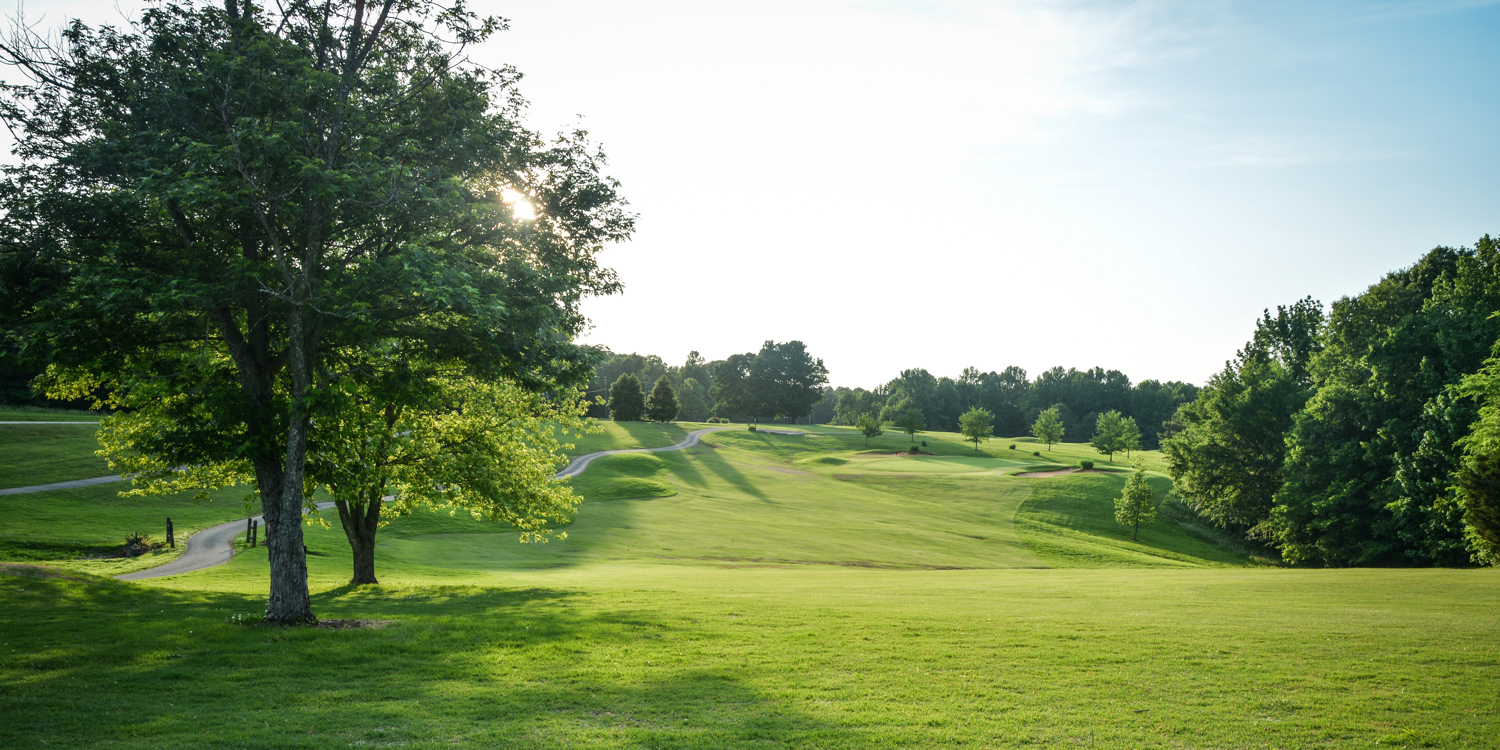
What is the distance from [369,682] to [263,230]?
10.4m

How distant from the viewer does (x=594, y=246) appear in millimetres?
19438

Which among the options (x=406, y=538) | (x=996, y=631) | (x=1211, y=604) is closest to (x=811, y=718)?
(x=996, y=631)

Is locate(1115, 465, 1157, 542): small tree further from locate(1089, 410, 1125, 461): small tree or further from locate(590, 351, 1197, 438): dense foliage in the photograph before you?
locate(590, 351, 1197, 438): dense foliage

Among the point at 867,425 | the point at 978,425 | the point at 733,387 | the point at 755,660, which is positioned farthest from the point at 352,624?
the point at 733,387

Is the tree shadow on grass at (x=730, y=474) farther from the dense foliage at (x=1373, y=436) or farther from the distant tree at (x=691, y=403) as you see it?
the distant tree at (x=691, y=403)

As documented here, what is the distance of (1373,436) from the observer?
146 feet

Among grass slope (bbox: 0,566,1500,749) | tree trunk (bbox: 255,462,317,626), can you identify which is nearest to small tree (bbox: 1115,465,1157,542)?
grass slope (bbox: 0,566,1500,749)

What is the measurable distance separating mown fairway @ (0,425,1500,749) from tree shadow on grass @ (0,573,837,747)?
0.06 metres

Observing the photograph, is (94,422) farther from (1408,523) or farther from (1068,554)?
(1408,523)

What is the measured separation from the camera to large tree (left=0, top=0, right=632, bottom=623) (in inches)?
518

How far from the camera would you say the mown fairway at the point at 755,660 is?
27.7 feet

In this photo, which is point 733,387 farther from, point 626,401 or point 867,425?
point 867,425

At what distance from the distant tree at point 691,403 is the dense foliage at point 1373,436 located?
109489 millimetres

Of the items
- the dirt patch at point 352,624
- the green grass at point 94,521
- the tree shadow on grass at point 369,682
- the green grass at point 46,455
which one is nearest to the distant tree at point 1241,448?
the tree shadow on grass at point 369,682
